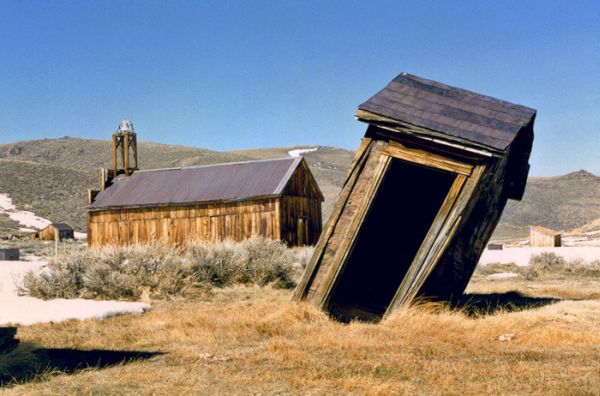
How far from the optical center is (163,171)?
28344mm

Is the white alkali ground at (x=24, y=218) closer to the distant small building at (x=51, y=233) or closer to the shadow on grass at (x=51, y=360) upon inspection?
the distant small building at (x=51, y=233)

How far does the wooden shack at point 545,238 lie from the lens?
30859 mm

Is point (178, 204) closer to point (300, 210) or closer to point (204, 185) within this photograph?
point (204, 185)

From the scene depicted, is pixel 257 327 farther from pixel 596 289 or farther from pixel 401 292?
pixel 596 289

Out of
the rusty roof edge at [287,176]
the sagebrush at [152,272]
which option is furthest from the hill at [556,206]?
the sagebrush at [152,272]

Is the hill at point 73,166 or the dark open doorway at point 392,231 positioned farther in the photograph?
the hill at point 73,166

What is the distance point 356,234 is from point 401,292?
933 millimetres

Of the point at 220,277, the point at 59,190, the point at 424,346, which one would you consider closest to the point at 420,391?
the point at 424,346

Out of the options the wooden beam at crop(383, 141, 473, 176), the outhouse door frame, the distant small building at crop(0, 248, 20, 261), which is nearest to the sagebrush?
the outhouse door frame

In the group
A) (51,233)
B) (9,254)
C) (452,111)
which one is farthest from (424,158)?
(51,233)

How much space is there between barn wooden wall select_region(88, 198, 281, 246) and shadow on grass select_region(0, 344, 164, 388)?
1607 cm

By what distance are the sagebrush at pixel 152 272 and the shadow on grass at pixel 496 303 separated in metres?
5.11

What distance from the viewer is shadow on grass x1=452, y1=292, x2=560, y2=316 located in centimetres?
966

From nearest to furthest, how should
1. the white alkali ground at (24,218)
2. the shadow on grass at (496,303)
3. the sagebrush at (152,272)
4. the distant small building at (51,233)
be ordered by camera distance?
the shadow on grass at (496,303)
the sagebrush at (152,272)
the distant small building at (51,233)
the white alkali ground at (24,218)
